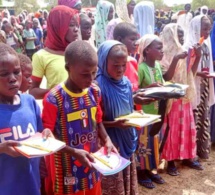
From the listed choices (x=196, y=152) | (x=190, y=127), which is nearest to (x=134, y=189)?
(x=190, y=127)

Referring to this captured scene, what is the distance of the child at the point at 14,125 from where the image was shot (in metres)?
1.42

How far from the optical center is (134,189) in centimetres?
227

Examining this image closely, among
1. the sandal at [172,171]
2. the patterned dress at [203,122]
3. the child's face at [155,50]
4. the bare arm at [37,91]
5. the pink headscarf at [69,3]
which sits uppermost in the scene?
the pink headscarf at [69,3]

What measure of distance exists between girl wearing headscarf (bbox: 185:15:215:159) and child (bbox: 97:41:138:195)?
1.51 m

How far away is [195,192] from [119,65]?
1.66 metres

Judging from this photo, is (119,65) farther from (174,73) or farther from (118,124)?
(174,73)

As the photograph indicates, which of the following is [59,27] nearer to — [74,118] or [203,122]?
[74,118]

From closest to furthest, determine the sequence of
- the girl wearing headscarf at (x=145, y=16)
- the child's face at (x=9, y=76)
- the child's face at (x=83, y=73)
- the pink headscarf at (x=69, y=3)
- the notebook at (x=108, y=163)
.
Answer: the child's face at (x=9, y=76)
the notebook at (x=108, y=163)
the child's face at (x=83, y=73)
the pink headscarf at (x=69, y=3)
the girl wearing headscarf at (x=145, y=16)

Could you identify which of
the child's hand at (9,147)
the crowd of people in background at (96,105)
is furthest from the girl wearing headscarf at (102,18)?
the child's hand at (9,147)

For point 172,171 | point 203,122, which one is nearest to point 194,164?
point 172,171

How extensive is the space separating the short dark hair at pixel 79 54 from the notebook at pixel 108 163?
1.66ft

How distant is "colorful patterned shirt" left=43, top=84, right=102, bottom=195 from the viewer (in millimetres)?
1684

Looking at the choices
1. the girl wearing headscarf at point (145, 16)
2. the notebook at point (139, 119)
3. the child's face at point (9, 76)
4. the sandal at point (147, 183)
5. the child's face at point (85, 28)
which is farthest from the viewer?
the girl wearing headscarf at point (145, 16)

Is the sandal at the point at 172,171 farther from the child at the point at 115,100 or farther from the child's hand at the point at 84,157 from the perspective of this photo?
the child's hand at the point at 84,157
